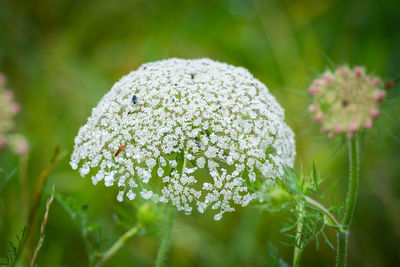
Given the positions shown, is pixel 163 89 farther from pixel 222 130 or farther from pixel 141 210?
pixel 141 210

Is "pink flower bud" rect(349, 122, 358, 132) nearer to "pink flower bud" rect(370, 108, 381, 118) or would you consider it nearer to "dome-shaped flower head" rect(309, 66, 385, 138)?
"dome-shaped flower head" rect(309, 66, 385, 138)

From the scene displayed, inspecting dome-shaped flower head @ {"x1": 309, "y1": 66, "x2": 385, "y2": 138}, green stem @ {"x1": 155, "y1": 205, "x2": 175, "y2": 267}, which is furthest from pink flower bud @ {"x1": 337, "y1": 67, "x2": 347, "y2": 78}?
green stem @ {"x1": 155, "y1": 205, "x2": 175, "y2": 267}

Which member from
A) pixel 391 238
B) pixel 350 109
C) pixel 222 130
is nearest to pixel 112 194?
pixel 222 130

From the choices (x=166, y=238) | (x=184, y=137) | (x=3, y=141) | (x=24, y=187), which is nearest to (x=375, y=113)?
(x=184, y=137)

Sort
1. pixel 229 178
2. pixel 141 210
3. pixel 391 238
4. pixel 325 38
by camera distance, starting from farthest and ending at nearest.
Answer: pixel 325 38, pixel 391 238, pixel 229 178, pixel 141 210

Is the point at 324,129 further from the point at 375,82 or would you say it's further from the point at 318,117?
the point at 375,82

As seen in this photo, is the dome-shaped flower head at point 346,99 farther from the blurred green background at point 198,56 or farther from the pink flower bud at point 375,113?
the blurred green background at point 198,56
